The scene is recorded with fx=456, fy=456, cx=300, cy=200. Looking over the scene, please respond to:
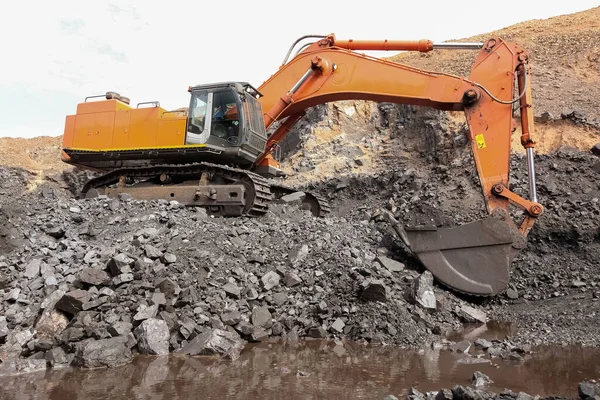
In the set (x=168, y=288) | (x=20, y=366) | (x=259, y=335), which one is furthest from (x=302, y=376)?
(x=20, y=366)

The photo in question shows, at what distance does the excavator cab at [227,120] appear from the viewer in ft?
27.3

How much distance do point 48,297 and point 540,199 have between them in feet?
28.0

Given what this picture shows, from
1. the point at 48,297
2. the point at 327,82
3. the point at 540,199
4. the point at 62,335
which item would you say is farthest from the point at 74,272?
the point at 540,199

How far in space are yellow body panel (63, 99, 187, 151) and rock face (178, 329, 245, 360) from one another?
476 cm

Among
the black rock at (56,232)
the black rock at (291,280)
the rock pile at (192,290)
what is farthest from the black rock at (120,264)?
the black rock at (56,232)

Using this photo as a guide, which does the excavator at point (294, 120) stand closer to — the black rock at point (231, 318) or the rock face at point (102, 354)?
the black rock at point (231, 318)

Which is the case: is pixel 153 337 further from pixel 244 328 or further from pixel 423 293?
pixel 423 293

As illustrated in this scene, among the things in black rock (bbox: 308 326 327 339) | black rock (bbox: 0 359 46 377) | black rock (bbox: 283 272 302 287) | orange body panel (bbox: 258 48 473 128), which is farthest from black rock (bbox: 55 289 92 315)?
orange body panel (bbox: 258 48 473 128)

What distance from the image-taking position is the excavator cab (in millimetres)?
8320

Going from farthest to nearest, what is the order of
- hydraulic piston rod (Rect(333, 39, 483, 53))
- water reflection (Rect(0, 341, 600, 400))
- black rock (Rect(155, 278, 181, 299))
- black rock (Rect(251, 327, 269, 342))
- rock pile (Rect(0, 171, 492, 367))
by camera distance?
hydraulic piston rod (Rect(333, 39, 483, 53)) → black rock (Rect(155, 278, 181, 299)) → black rock (Rect(251, 327, 269, 342)) → rock pile (Rect(0, 171, 492, 367)) → water reflection (Rect(0, 341, 600, 400))

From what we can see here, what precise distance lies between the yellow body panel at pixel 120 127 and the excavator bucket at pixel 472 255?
198 inches

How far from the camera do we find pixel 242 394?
355 centimetres

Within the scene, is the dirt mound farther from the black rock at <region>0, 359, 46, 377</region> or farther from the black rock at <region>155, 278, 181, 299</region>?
the black rock at <region>0, 359, 46, 377</region>

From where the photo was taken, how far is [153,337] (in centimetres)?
468
